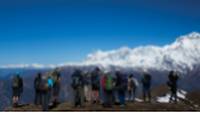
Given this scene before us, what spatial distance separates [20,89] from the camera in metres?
28.2

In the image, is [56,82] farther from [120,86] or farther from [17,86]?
[120,86]

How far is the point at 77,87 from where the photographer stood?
27.6 m

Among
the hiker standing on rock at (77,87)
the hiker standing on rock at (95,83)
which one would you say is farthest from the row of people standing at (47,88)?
the hiker standing on rock at (95,83)

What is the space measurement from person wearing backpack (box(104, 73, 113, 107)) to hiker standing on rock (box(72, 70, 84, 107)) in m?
1.41

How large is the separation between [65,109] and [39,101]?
261 cm

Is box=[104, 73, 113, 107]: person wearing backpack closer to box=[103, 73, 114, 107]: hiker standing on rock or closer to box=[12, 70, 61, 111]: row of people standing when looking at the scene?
box=[103, 73, 114, 107]: hiker standing on rock

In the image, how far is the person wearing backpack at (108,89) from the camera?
27.6m

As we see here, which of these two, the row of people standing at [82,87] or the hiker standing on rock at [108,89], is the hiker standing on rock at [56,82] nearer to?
the row of people standing at [82,87]

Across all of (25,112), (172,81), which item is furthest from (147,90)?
(25,112)

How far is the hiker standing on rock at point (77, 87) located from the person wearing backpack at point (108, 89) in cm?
141

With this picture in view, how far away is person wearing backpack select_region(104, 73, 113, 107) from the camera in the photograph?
27605 millimetres

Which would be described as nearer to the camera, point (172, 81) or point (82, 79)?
point (82, 79)

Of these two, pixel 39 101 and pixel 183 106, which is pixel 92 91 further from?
pixel 183 106

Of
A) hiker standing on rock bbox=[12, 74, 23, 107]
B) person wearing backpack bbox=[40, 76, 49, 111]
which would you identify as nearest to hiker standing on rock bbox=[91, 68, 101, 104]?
person wearing backpack bbox=[40, 76, 49, 111]
